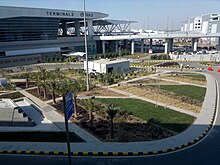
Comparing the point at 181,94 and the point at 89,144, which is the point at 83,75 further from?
the point at 89,144

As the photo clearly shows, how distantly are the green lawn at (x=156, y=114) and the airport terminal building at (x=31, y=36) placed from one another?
38.8 meters

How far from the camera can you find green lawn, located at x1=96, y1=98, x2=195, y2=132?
60.1 ft

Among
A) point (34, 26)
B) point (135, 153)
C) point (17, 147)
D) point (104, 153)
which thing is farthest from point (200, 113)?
point (34, 26)

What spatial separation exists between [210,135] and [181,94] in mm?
11547

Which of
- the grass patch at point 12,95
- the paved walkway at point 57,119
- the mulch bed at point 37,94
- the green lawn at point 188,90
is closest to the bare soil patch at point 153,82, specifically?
the green lawn at point 188,90

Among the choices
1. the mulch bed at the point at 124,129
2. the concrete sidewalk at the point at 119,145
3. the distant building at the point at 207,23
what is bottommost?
the concrete sidewalk at the point at 119,145

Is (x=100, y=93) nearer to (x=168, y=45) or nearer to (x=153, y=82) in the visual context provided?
(x=153, y=82)

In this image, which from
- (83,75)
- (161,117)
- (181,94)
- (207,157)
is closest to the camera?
(207,157)

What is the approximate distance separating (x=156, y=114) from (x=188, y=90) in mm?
11068

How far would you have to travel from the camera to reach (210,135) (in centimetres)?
1647

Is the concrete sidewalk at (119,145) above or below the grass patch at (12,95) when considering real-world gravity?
below

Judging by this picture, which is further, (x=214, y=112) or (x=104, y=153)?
(x=214, y=112)

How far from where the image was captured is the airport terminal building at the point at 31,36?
57234mm

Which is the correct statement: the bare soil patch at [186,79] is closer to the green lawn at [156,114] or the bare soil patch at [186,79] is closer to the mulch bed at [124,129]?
the green lawn at [156,114]
